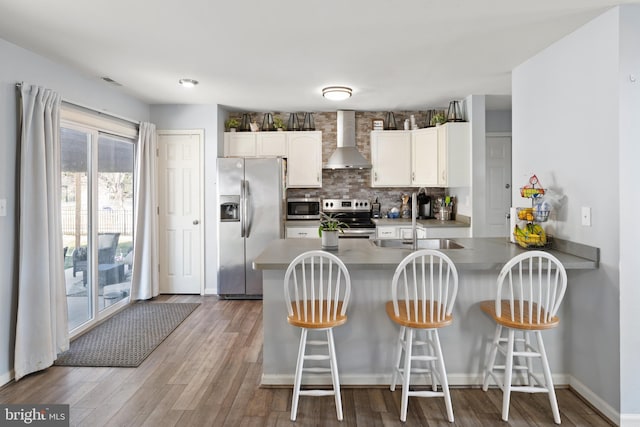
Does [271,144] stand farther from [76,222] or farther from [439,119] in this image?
[76,222]

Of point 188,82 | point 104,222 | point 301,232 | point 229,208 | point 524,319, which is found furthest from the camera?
point 301,232

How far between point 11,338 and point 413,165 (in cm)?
457

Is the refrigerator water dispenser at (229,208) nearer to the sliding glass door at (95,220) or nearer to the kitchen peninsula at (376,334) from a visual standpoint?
the sliding glass door at (95,220)

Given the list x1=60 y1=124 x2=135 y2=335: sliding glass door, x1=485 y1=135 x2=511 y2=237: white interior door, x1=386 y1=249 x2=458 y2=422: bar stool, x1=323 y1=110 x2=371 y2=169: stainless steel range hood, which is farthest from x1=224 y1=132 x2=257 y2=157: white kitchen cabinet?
x1=386 y1=249 x2=458 y2=422: bar stool

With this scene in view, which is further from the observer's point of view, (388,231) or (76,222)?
(388,231)

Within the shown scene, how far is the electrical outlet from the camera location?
252cm

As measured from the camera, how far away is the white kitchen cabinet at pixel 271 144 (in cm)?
541

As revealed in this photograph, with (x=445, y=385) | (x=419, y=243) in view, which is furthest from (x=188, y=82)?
(x=445, y=385)

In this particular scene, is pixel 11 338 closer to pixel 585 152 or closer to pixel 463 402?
pixel 463 402

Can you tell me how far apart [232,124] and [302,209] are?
1503 mm

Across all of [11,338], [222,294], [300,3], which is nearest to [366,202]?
[222,294]

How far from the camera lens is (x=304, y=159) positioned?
5.46 meters

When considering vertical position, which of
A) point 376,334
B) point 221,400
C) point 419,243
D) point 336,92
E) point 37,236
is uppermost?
point 336,92

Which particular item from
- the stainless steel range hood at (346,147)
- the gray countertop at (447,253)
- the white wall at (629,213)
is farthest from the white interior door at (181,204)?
the white wall at (629,213)
